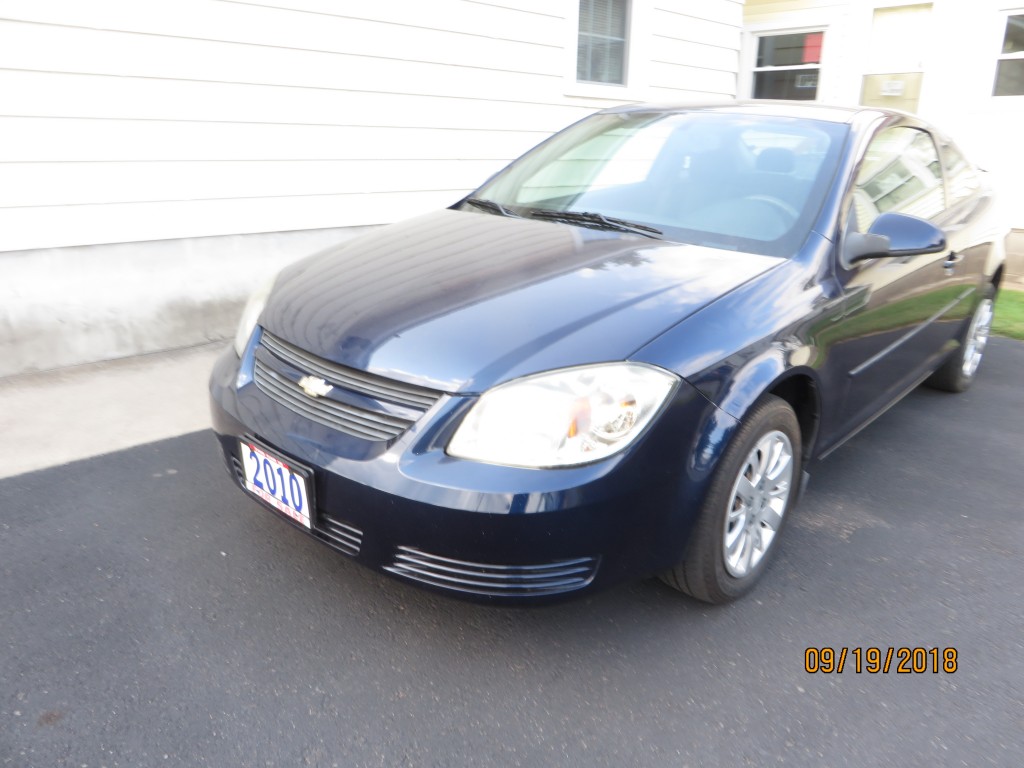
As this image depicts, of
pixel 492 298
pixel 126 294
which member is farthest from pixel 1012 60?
pixel 126 294

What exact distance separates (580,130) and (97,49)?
8.44ft

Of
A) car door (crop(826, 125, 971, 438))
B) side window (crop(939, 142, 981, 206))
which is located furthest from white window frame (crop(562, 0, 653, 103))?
car door (crop(826, 125, 971, 438))

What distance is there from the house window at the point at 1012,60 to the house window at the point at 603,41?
4097 millimetres

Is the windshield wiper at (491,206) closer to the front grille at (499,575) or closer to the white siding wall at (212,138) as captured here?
the front grille at (499,575)

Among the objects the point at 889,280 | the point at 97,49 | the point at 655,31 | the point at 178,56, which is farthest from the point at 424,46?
the point at 889,280

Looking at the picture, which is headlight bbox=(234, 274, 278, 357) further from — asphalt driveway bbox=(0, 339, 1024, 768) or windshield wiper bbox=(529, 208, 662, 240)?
windshield wiper bbox=(529, 208, 662, 240)

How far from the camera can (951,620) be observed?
2.52 meters

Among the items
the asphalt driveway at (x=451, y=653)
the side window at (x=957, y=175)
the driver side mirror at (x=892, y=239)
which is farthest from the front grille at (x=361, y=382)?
the side window at (x=957, y=175)

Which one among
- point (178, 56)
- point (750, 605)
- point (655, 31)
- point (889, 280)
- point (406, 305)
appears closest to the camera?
point (406, 305)

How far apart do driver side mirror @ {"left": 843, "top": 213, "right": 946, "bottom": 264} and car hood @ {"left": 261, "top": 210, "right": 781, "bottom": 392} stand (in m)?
0.38

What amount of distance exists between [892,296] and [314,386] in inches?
88.0

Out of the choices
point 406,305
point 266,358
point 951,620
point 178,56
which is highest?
point 178,56

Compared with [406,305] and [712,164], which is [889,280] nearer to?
[712,164]

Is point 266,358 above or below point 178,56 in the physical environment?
below
